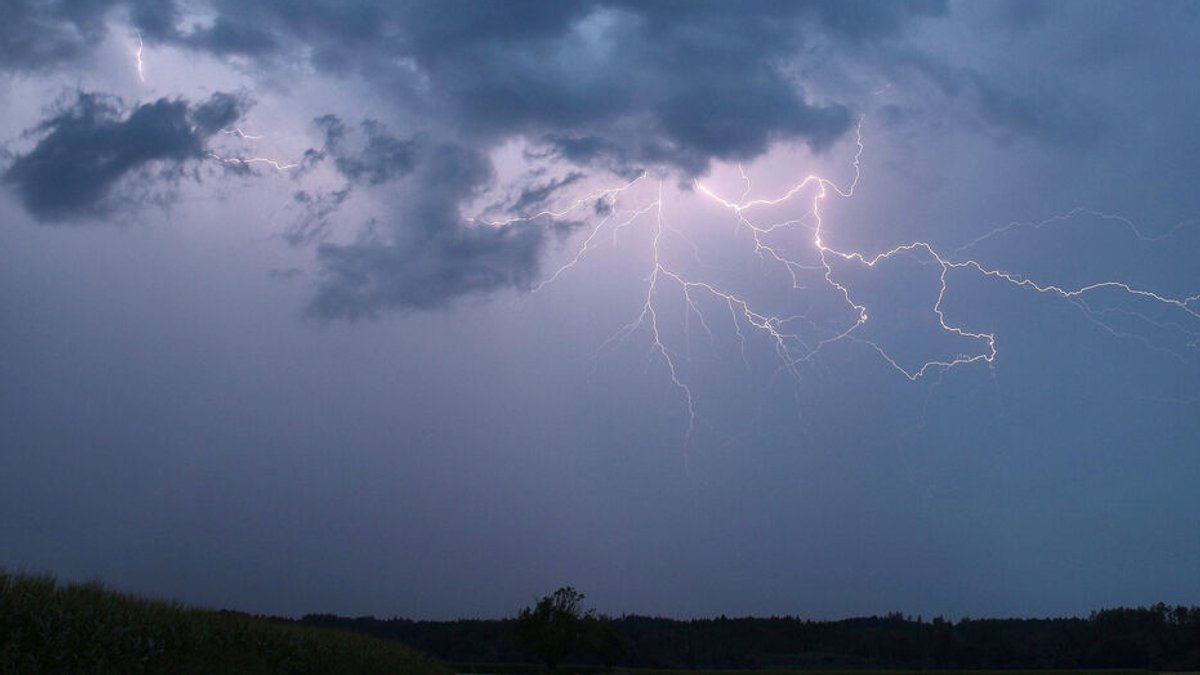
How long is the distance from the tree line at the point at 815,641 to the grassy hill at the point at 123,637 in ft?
125

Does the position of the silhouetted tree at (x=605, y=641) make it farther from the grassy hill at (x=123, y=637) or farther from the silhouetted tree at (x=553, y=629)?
the grassy hill at (x=123, y=637)

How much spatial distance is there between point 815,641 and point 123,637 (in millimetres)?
92234

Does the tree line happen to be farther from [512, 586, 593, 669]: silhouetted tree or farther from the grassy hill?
the grassy hill

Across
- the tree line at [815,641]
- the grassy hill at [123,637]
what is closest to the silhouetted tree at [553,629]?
the tree line at [815,641]

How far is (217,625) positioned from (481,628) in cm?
9184

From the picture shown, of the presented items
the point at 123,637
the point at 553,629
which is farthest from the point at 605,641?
the point at 123,637

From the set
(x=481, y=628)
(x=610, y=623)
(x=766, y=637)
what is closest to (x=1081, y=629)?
(x=766, y=637)

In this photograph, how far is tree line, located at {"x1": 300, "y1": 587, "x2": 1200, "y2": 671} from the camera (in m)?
56.5

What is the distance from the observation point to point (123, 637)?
12.9 meters

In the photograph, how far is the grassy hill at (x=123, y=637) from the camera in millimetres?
11500

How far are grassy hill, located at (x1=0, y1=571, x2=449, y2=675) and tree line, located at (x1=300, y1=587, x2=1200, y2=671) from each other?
125ft

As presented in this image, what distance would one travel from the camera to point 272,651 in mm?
17844

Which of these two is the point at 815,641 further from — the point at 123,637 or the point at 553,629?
the point at 123,637

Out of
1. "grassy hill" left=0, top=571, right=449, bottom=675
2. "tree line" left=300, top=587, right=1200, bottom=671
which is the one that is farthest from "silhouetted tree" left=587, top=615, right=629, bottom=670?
"grassy hill" left=0, top=571, right=449, bottom=675
